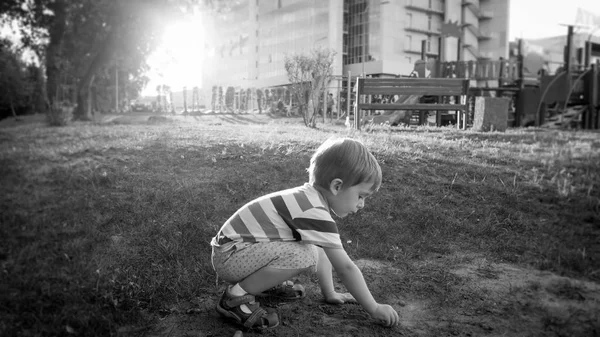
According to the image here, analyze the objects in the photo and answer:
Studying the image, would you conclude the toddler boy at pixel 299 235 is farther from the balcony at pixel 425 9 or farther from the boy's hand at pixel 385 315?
the balcony at pixel 425 9

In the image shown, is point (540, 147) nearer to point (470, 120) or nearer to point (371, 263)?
point (371, 263)

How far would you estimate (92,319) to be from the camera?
224cm

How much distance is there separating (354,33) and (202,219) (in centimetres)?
4305

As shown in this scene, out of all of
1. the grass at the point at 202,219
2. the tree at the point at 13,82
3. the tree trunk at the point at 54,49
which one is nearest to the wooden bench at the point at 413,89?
the grass at the point at 202,219

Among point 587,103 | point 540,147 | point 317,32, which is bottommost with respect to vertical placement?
point 540,147

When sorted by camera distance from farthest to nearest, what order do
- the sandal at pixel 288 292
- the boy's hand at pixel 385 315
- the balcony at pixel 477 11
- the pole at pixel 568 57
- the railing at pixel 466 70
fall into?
the balcony at pixel 477 11 < the railing at pixel 466 70 < the pole at pixel 568 57 < the sandal at pixel 288 292 < the boy's hand at pixel 385 315

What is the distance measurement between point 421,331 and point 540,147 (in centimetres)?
541

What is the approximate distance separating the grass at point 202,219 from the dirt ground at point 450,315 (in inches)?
3.5

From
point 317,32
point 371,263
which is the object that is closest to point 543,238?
point 371,263

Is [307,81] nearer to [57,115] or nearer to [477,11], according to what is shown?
[57,115]

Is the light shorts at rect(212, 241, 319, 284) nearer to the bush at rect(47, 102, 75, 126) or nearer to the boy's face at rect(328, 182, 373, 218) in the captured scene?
the boy's face at rect(328, 182, 373, 218)

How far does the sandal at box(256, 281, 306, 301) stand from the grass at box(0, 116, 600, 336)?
371mm

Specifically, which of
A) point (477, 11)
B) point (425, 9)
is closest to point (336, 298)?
point (425, 9)

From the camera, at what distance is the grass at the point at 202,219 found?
2.57 m
